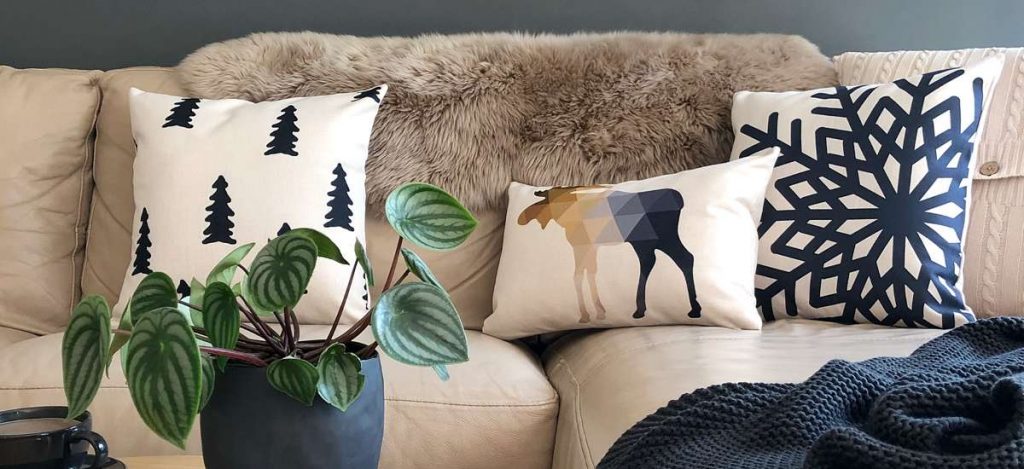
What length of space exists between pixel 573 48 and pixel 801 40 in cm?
46

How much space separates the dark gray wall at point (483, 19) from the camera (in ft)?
6.93

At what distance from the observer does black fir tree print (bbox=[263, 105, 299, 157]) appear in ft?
5.10

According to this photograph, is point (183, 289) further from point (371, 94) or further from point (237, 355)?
point (237, 355)

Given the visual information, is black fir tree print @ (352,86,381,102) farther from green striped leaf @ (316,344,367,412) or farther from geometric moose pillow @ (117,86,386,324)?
green striped leaf @ (316,344,367,412)

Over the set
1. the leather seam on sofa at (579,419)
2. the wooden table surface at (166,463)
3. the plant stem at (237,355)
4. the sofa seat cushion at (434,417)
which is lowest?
the sofa seat cushion at (434,417)

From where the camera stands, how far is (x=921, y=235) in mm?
1433

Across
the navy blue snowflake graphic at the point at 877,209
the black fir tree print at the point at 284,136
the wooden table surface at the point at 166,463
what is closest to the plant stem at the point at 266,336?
the wooden table surface at the point at 166,463

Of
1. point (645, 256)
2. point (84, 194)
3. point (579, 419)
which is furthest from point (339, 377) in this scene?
point (84, 194)

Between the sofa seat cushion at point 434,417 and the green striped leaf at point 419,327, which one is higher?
the green striped leaf at point 419,327

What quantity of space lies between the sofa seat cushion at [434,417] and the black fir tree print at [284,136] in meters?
0.45

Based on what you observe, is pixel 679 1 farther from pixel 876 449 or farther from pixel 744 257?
pixel 876 449

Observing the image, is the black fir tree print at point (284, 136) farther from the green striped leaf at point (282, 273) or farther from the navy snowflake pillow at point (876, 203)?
the green striped leaf at point (282, 273)

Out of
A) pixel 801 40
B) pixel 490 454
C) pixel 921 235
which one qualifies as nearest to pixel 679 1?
pixel 801 40

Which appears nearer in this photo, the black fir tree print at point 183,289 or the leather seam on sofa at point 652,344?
the leather seam on sofa at point 652,344
